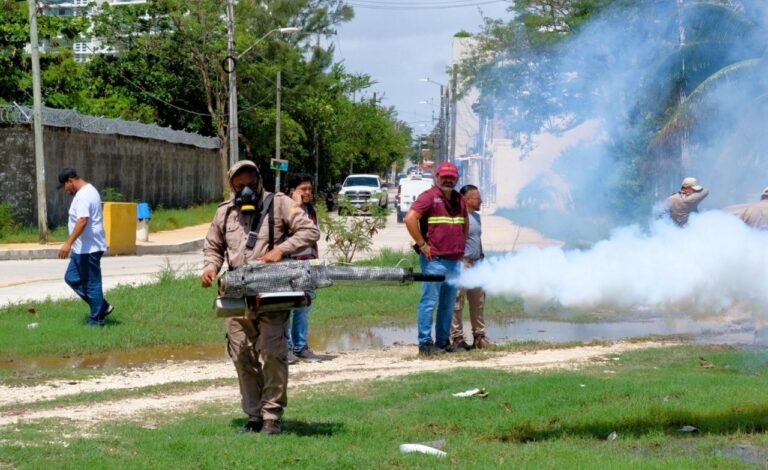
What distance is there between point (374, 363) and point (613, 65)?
523cm

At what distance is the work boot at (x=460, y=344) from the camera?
12.1 metres

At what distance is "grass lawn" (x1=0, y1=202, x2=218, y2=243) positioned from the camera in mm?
26688

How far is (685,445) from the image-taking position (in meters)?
7.12

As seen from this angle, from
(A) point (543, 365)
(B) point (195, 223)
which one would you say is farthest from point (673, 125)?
(B) point (195, 223)

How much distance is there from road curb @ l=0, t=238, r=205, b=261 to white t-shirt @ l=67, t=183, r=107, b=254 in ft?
39.9

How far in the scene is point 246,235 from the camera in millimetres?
7469

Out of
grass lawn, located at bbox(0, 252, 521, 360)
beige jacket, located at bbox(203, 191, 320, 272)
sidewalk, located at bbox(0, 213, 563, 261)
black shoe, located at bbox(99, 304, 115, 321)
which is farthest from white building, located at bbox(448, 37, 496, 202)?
beige jacket, located at bbox(203, 191, 320, 272)

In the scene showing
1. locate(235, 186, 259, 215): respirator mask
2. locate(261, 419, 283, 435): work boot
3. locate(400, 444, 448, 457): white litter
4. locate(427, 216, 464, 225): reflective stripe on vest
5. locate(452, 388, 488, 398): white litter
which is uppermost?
locate(235, 186, 259, 215): respirator mask

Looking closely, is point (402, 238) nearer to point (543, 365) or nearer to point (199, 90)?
point (199, 90)

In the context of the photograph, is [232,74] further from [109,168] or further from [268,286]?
[268,286]

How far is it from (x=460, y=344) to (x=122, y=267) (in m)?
11.6

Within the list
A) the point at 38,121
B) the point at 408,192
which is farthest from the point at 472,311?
the point at 408,192

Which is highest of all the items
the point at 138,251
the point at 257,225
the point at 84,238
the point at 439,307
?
the point at 257,225

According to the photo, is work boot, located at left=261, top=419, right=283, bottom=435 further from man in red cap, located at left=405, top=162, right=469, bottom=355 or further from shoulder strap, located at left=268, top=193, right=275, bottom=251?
man in red cap, located at left=405, top=162, right=469, bottom=355
